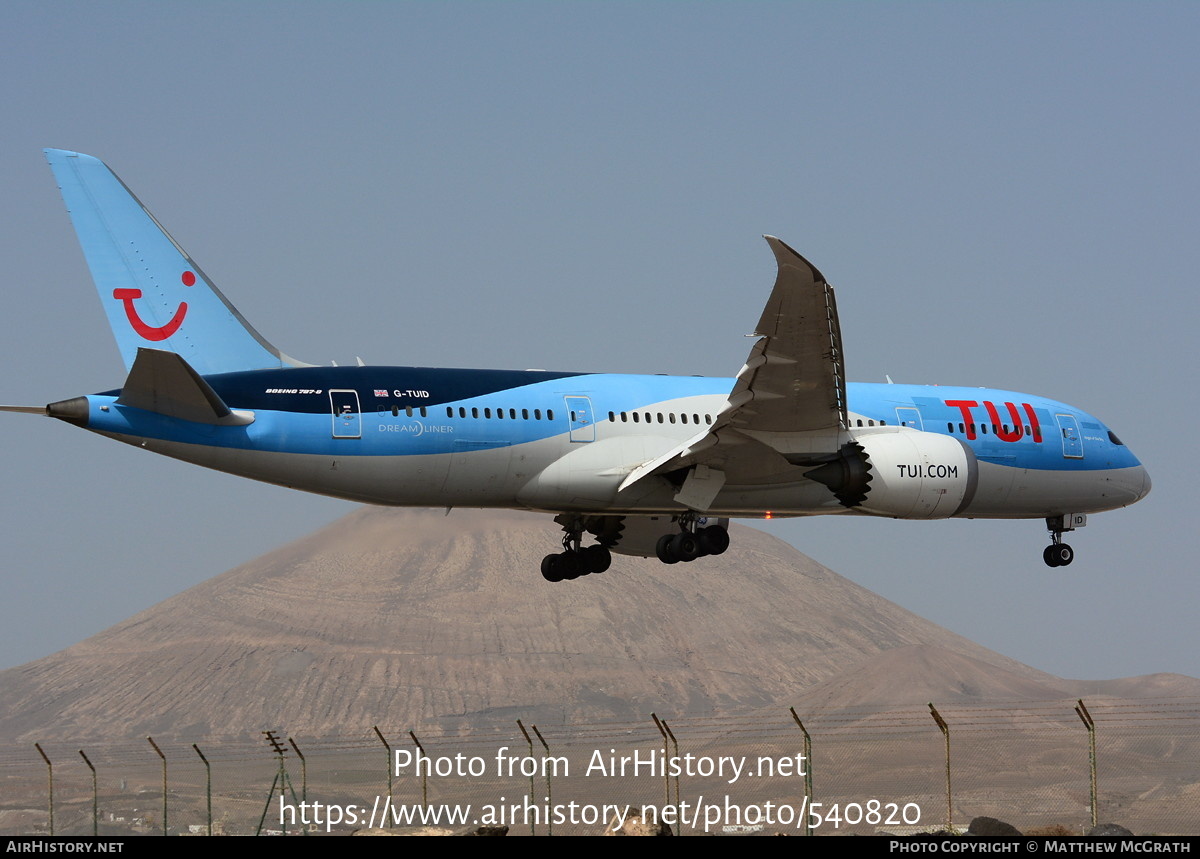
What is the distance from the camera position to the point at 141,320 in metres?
31.8

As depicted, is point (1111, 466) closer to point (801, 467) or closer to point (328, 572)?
point (801, 467)

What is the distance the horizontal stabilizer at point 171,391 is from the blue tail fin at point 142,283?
7.89 feet

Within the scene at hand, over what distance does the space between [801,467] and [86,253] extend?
1412 centimetres

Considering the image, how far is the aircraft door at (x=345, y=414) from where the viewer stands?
30.8 meters

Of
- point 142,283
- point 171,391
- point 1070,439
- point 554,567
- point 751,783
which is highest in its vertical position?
point 142,283

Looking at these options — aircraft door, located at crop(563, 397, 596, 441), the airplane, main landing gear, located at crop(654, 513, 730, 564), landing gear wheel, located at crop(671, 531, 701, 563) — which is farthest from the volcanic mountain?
aircraft door, located at crop(563, 397, 596, 441)

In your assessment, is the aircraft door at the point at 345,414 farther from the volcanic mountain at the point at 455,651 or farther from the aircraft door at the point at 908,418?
the volcanic mountain at the point at 455,651

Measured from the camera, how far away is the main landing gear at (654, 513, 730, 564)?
35094mm

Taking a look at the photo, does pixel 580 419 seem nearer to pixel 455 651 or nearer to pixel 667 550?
pixel 667 550

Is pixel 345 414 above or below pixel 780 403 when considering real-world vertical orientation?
below

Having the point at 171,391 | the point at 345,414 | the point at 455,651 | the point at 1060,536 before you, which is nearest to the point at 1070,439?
the point at 1060,536

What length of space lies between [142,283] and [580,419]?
8.60 m

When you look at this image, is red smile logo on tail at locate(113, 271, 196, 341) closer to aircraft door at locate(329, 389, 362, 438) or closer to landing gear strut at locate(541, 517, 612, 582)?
aircraft door at locate(329, 389, 362, 438)
